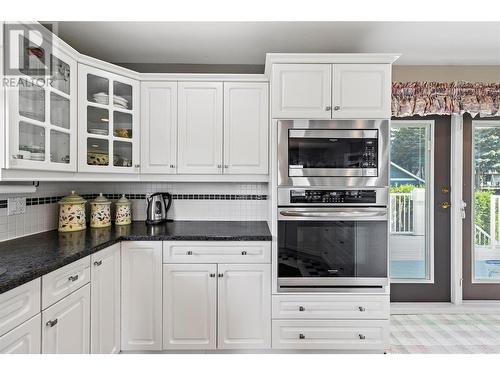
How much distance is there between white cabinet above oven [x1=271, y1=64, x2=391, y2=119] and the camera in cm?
205

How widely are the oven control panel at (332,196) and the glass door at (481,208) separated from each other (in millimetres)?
1425

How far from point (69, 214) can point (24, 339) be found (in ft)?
3.81

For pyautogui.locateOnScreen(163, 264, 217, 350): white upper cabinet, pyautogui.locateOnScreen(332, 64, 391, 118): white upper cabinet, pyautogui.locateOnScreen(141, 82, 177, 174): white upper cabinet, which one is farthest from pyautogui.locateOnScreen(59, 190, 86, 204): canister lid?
pyautogui.locateOnScreen(332, 64, 391, 118): white upper cabinet

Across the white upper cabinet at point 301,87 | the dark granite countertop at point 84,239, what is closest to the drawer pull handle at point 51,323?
the dark granite countertop at point 84,239

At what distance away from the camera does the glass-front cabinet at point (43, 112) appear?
150 centimetres

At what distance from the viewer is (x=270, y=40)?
7.50ft

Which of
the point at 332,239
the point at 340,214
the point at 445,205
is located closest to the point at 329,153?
the point at 340,214

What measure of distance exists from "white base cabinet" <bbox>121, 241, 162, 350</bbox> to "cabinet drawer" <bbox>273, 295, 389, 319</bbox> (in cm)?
80

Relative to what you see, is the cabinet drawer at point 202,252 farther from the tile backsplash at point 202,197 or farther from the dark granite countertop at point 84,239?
the tile backsplash at point 202,197

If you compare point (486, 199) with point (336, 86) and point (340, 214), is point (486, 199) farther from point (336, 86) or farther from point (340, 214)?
point (336, 86)

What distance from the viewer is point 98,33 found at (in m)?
2.17

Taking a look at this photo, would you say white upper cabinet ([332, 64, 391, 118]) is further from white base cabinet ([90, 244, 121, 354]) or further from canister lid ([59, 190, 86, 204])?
canister lid ([59, 190, 86, 204])

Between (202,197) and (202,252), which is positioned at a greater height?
(202,197)
